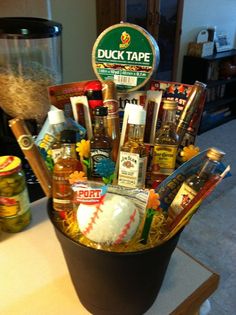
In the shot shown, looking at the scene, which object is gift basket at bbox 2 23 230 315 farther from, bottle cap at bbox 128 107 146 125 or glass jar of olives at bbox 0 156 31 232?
glass jar of olives at bbox 0 156 31 232

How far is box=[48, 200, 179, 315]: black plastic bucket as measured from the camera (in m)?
0.40

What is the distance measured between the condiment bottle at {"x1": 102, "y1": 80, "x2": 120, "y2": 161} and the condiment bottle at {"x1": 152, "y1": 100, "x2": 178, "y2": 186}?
8cm

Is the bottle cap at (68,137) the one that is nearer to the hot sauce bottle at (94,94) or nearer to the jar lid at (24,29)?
the hot sauce bottle at (94,94)

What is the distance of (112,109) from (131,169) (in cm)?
11

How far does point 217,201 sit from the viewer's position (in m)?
2.02

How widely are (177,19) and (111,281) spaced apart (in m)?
2.49

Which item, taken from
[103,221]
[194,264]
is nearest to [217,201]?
[194,264]

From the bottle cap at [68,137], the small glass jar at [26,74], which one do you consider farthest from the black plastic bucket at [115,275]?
the small glass jar at [26,74]

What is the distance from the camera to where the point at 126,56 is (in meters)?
0.57

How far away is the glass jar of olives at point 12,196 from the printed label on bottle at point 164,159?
0.29 metres

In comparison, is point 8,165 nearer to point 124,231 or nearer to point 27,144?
point 27,144

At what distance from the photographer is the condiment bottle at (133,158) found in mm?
492

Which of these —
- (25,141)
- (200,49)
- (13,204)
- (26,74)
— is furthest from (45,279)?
(200,49)

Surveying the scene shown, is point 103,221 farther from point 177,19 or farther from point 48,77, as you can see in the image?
point 177,19
